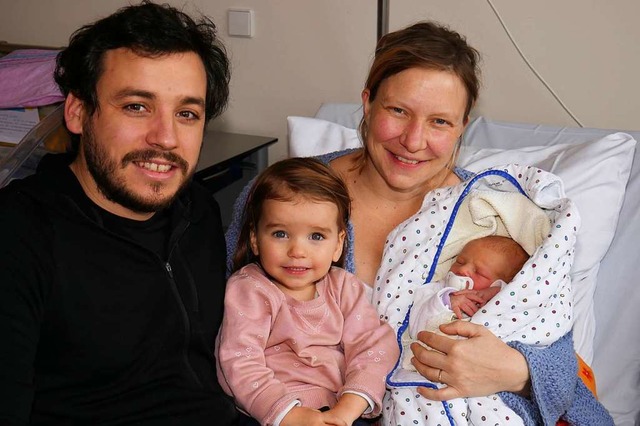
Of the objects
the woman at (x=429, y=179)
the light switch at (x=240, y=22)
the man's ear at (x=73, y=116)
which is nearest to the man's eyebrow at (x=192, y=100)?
the man's ear at (x=73, y=116)

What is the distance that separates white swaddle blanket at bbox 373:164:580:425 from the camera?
1.51m

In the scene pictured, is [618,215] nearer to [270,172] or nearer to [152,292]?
[270,172]

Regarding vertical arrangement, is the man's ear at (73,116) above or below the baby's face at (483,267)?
above

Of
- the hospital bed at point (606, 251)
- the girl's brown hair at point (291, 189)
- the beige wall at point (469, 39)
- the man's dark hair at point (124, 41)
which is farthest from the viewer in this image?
the beige wall at point (469, 39)

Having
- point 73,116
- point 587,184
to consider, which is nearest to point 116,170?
point 73,116

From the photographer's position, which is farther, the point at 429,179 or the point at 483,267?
the point at 429,179

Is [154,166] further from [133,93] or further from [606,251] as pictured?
[606,251]

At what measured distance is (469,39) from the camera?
2.50 metres

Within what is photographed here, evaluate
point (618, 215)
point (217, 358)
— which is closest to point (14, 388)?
point (217, 358)

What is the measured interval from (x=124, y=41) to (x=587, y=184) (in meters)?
1.20

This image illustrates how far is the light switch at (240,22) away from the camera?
2836 millimetres

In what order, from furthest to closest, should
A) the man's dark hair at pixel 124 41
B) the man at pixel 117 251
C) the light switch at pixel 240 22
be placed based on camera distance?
the light switch at pixel 240 22 → the man's dark hair at pixel 124 41 → the man at pixel 117 251

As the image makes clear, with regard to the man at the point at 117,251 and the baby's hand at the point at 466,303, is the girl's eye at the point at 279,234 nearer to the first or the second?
the man at the point at 117,251

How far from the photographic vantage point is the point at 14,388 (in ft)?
3.93
